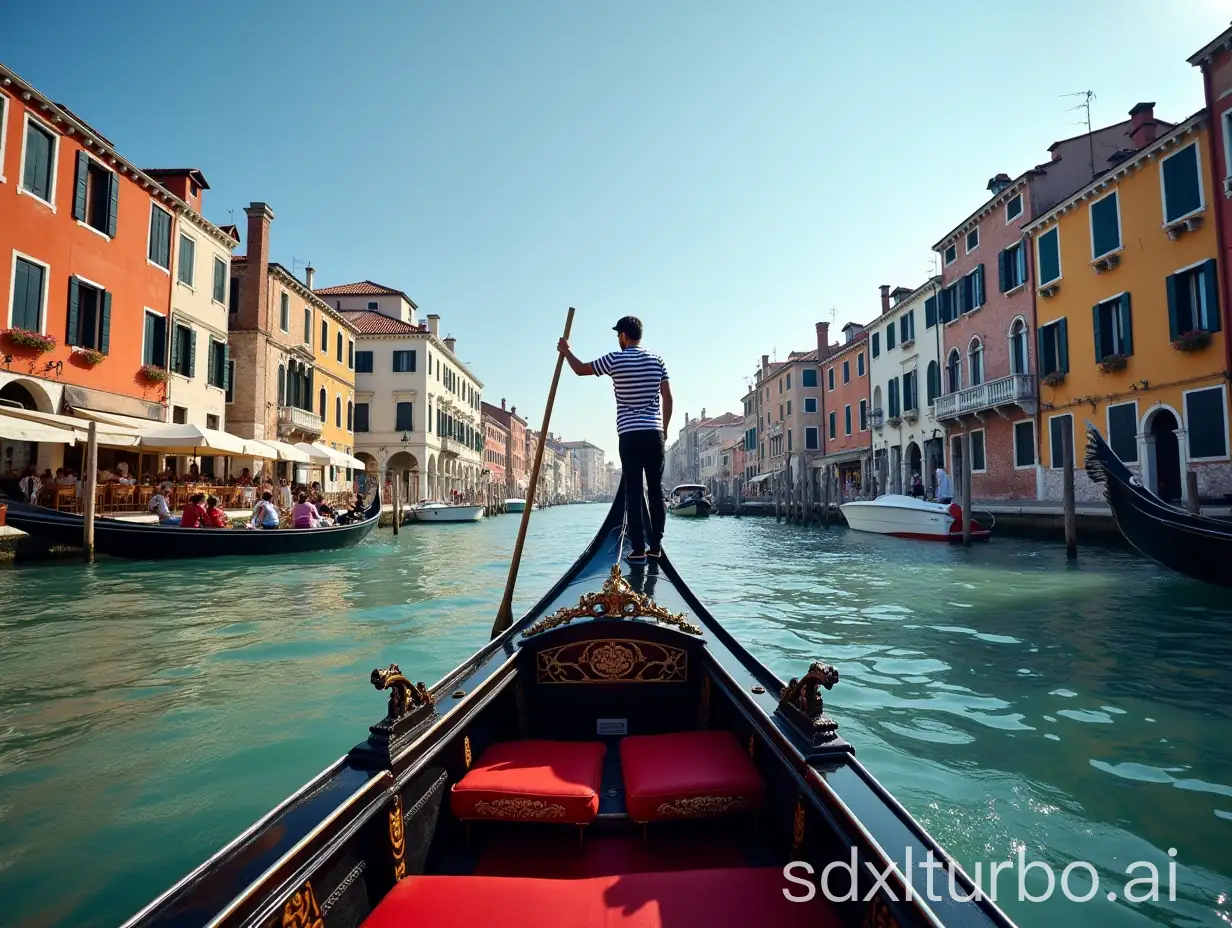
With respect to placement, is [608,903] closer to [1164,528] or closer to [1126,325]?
[1164,528]

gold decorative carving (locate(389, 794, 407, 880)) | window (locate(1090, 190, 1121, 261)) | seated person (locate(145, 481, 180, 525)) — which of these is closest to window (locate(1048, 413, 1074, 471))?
window (locate(1090, 190, 1121, 261))

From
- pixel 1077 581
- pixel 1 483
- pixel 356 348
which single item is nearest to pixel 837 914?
pixel 1077 581

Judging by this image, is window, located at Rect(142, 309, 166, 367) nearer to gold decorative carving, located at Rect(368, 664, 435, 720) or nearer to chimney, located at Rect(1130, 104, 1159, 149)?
gold decorative carving, located at Rect(368, 664, 435, 720)

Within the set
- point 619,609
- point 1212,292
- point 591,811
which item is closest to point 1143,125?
point 1212,292

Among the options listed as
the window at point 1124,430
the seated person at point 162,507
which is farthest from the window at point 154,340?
the window at point 1124,430

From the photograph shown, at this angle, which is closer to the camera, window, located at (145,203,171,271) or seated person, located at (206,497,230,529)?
seated person, located at (206,497,230,529)

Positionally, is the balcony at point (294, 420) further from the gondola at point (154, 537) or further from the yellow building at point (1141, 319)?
the yellow building at point (1141, 319)

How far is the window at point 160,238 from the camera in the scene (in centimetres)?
1124

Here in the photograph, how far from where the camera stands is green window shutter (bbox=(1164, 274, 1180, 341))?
934 centimetres

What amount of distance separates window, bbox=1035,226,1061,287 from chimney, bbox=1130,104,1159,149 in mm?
1649

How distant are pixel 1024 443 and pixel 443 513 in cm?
1565

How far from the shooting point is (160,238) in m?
11.5

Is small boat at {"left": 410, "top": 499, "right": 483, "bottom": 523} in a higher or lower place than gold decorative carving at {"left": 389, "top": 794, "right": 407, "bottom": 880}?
higher

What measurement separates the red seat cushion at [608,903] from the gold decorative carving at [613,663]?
75cm
